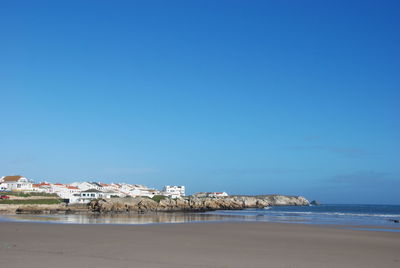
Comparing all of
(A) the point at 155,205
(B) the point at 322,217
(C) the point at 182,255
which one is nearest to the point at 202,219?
(B) the point at 322,217

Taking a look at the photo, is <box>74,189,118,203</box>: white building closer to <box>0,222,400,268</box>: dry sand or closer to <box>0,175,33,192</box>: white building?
<box>0,175,33,192</box>: white building

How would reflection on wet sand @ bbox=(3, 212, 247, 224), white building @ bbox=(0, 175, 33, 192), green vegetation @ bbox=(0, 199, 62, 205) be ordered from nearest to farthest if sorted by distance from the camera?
reflection on wet sand @ bbox=(3, 212, 247, 224) < green vegetation @ bbox=(0, 199, 62, 205) < white building @ bbox=(0, 175, 33, 192)

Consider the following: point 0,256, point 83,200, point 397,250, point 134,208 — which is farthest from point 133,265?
point 83,200

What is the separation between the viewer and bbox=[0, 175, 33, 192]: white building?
9256 cm

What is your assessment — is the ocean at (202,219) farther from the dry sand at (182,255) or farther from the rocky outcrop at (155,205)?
the dry sand at (182,255)

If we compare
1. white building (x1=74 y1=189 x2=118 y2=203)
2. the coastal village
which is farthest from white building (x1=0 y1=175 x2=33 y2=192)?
white building (x1=74 y1=189 x2=118 y2=203)

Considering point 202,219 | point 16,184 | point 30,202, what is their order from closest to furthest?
point 202,219 → point 30,202 → point 16,184

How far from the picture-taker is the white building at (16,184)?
92.6 meters

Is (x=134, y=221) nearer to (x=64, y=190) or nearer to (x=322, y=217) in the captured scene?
(x=322, y=217)

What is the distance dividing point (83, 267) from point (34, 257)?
2.90 metres

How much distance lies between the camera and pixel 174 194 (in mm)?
123312

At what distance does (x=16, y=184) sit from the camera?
93.3m

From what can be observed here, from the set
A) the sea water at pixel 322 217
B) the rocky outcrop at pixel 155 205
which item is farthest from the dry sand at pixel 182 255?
the rocky outcrop at pixel 155 205

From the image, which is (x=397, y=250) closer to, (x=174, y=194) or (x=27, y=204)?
(x=27, y=204)
